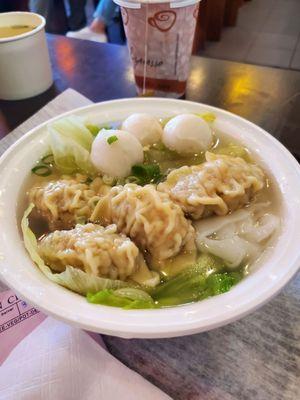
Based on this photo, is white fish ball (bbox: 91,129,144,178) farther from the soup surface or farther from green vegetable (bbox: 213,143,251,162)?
the soup surface

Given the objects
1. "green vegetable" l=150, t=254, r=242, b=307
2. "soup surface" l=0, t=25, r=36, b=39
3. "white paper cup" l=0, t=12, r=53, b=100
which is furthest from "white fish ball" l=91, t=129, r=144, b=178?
"soup surface" l=0, t=25, r=36, b=39

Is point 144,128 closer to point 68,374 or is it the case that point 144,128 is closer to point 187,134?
point 187,134

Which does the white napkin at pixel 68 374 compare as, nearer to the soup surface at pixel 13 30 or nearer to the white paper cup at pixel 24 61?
the white paper cup at pixel 24 61

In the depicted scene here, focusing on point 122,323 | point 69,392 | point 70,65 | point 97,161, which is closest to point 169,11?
point 97,161

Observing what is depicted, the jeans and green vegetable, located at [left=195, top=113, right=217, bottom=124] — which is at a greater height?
green vegetable, located at [left=195, top=113, right=217, bottom=124]

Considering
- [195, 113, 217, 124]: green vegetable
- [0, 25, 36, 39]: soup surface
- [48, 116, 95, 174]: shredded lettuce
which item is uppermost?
[0, 25, 36, 39]: soup surface

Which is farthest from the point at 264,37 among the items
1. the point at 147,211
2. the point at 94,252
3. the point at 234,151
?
the point at 94,252

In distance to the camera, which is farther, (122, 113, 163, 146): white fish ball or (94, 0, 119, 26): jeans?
(94, 0, 119, 26): jeans

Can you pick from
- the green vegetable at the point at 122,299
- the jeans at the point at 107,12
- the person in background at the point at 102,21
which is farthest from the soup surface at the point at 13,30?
the jeans at the point at 107,12

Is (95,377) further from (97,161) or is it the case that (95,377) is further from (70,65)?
(70,65)
